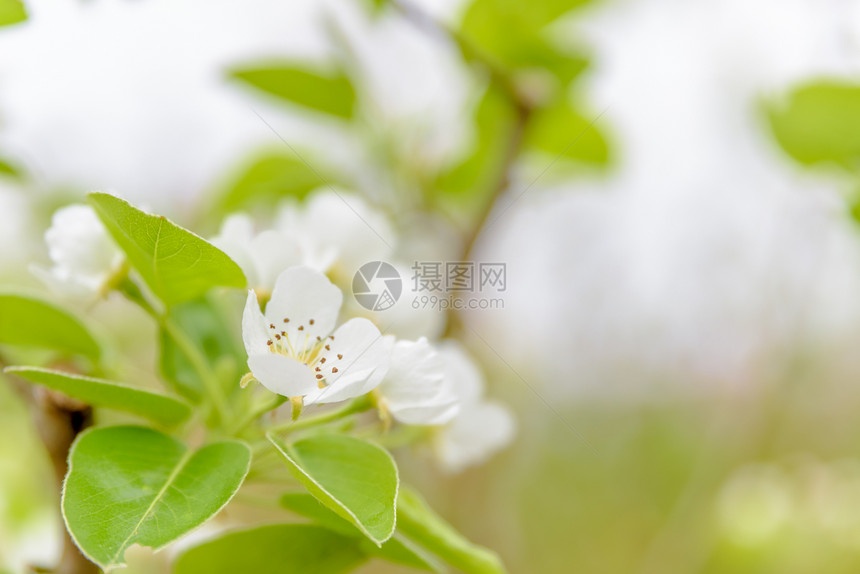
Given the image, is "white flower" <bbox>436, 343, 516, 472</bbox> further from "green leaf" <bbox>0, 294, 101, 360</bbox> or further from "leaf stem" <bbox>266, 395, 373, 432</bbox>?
"green leaf" <bbox>0, 294, 101, 360</bbox>

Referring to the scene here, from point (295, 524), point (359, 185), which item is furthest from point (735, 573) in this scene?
point (295, 524)

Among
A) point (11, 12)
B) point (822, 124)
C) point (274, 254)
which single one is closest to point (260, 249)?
point (274, 254)

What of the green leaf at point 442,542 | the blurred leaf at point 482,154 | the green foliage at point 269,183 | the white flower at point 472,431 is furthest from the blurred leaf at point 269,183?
the green leaf at point 442,542

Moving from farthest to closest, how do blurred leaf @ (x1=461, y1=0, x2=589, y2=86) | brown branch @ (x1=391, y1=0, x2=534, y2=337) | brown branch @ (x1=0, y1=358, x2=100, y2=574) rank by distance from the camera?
1. blurred leaf @ (x1=461, y1=0, x2=589, y2=86)
2. brown branch @ (x1=391, y1=0, x2=534, y2=337)
3. brown branch @ (x1=0, y1=358, x2=100, y2=574)

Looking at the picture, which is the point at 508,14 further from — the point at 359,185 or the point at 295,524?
the point at 295,524

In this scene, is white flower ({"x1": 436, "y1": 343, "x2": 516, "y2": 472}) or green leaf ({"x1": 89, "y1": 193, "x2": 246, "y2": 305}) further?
white flower ({"x1": 436, "y1": 343, "x2": 516, "y2": 472})

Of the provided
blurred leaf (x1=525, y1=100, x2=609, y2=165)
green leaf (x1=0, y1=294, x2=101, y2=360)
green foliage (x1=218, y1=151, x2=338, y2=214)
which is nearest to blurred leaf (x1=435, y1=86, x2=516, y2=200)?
blurred leaf (x1=525, y1=100, x2=609, y2=165)

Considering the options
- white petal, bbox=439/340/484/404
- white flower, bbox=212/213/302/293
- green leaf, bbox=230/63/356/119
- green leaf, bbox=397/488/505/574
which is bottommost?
green leaf, bbox=397/488/505/574
